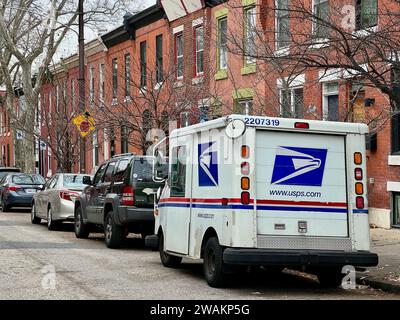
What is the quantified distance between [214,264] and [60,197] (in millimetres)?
9881

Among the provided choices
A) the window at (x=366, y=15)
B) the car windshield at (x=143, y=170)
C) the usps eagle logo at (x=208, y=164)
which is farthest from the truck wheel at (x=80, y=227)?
the window at (x=366, y=15)

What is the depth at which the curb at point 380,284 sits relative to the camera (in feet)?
33.3

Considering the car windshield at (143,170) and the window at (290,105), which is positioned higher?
the window at (290,105)

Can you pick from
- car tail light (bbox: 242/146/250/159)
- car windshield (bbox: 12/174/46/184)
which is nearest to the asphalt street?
car tail light (bbox: 242/146/250/159)

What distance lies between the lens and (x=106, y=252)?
1448 centimetres

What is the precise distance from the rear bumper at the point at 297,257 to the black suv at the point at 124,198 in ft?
16.4

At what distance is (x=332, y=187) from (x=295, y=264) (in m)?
1.28

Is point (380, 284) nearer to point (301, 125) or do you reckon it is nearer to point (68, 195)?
point (301, 125)

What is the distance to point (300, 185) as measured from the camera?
9875 millimetres

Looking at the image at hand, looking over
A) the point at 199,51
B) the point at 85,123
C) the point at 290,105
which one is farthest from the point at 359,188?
the point at 199,51

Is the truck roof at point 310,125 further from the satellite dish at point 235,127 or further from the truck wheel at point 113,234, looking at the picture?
the truck wheel at point 113,234

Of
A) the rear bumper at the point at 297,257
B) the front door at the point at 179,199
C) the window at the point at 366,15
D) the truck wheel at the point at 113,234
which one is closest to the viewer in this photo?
the rear bumper at the point at 297,257

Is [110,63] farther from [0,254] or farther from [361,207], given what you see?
[361,207]

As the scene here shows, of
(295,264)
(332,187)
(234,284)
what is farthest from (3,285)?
(332,187)
